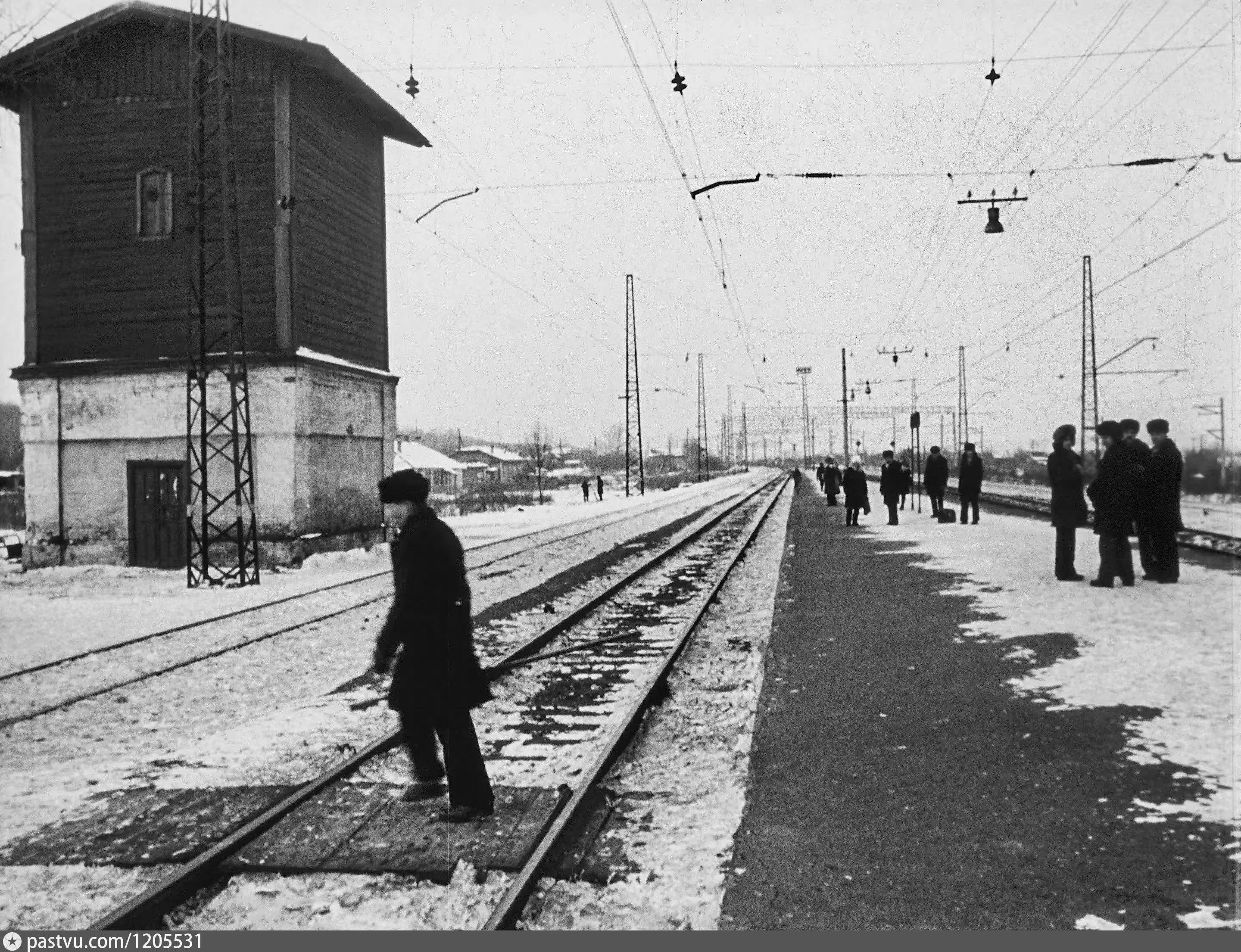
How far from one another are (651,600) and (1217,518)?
16857 mm

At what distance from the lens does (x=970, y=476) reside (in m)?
21.0

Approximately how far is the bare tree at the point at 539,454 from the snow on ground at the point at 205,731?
40.8 metres

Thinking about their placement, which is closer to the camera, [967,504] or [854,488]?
[967,504]

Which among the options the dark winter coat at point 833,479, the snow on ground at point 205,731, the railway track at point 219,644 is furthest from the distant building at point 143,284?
the dark winter coat at point 833,479

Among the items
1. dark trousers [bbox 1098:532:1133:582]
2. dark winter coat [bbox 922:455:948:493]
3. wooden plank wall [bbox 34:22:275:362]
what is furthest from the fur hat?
dark winter coat [bbox 922:455:948:493]

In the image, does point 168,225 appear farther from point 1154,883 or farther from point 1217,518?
point 1217,518

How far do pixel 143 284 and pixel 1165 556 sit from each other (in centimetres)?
1829

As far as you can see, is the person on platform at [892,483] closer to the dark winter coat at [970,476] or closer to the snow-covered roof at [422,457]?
the dark winter coat at [970,476]

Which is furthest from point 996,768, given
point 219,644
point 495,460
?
point 495,460

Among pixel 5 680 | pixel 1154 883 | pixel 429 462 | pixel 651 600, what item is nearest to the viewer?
pixel 1154 883

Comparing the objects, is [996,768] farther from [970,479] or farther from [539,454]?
[539,454]

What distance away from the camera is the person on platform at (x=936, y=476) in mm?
22000

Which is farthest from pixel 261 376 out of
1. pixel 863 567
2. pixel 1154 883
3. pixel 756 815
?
pixel 1154 883

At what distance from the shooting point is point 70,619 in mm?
12969
